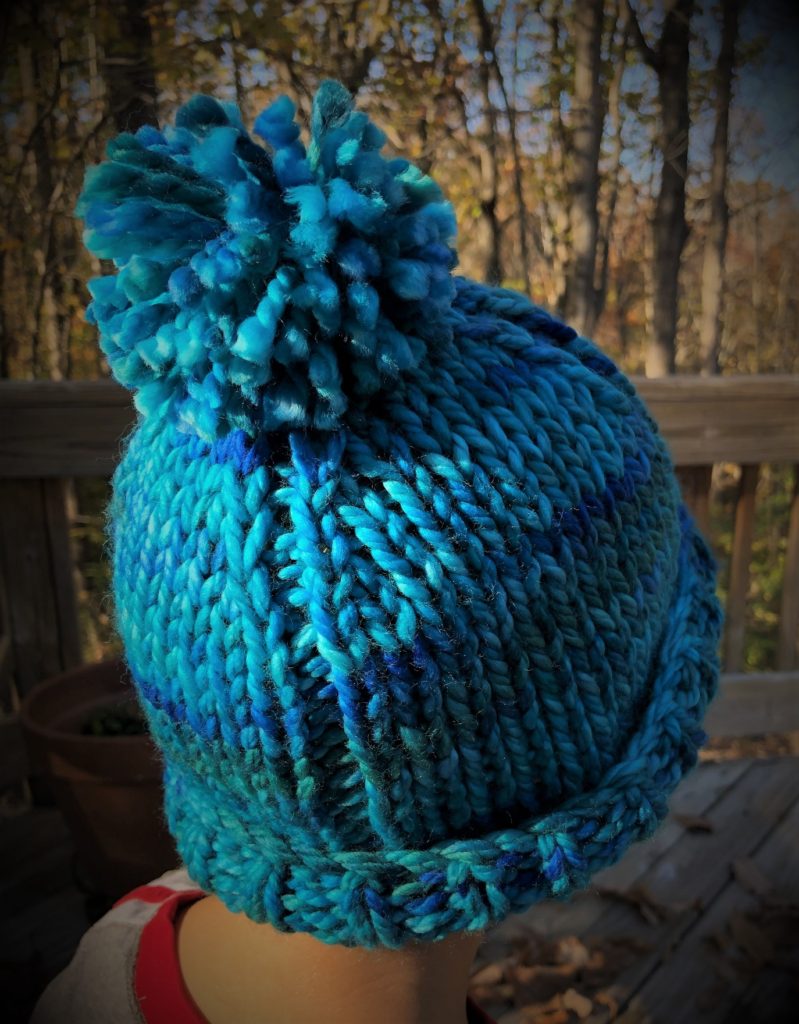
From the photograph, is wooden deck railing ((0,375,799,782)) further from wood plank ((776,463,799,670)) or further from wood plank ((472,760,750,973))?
wood plank ((472,760,750,973))

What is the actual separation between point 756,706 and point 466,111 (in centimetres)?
285

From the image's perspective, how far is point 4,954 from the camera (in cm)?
171

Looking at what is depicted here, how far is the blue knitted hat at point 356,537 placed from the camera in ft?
2.22

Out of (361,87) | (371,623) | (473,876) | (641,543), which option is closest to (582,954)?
(473,876)

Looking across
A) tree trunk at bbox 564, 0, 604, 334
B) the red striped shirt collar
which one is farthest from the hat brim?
tree trunk at bbox 564, 0, 604, 334

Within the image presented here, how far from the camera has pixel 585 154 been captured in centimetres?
332

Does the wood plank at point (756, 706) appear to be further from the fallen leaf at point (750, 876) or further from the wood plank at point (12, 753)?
the wood plank at point (12, 753)

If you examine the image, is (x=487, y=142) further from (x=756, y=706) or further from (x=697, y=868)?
(x=697, y=868)

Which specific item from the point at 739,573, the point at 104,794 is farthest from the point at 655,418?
the point at 104,794

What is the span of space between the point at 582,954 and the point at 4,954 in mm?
1277

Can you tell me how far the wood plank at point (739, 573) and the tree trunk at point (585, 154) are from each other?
1167 mm

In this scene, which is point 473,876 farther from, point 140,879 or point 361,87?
point 361,87

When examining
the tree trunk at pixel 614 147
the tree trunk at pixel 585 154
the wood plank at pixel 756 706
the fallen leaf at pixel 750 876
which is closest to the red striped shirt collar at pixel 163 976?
the fallen leaf at pixel 750 876

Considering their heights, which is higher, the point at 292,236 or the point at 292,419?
the point at 292,236
